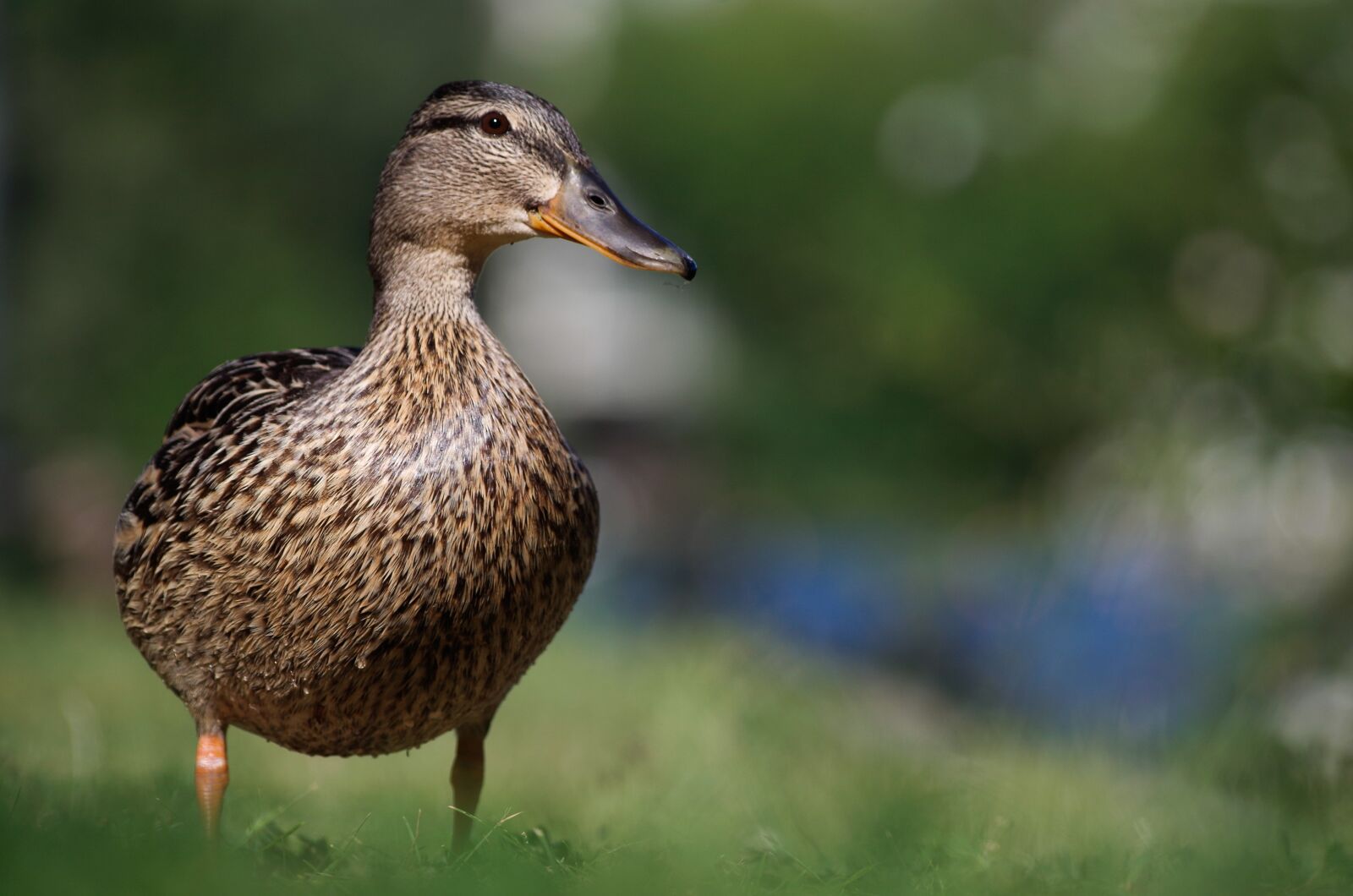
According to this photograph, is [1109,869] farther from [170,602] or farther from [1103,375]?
[1103,375]

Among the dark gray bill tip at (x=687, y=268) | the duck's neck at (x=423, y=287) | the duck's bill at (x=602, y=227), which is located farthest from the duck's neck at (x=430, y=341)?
the dark gray bill tip at (x=687, y=268)

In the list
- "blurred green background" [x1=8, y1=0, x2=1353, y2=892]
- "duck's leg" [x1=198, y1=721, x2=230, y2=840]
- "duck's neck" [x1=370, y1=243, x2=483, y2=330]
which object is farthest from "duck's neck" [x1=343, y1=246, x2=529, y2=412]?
"blurred green background" [x1=8, y1=0, x2=1353, y2=892]

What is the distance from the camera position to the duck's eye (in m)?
4.34

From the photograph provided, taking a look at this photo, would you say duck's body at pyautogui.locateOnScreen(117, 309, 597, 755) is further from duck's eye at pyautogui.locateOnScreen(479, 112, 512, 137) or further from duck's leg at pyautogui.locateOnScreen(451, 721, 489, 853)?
duck's eye at pyautogui.locateOnScreen(479, 112, 512, 137)

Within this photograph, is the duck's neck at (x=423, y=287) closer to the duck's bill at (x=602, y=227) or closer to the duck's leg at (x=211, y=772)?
the duck's bill at (x=602, y=227)

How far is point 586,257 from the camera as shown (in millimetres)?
41844

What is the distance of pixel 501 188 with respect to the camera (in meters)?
4.29

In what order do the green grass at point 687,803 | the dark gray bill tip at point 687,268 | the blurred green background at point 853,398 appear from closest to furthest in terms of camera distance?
1. the green grass at point 687,803
2. the dark gray bill tip at point 687,268
3. the blurred green background at point 853,398

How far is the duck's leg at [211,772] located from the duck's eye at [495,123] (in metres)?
1.79

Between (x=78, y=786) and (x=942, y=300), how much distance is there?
14.2 metres

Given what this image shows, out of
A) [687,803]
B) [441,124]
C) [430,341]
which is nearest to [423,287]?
[430,341]

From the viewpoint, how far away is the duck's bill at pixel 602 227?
4156mm

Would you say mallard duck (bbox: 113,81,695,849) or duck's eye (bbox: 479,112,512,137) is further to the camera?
duck's eye (bbox: 479,112,512,137)

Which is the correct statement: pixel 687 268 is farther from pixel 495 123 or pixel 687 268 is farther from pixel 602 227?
pixel 495 123
